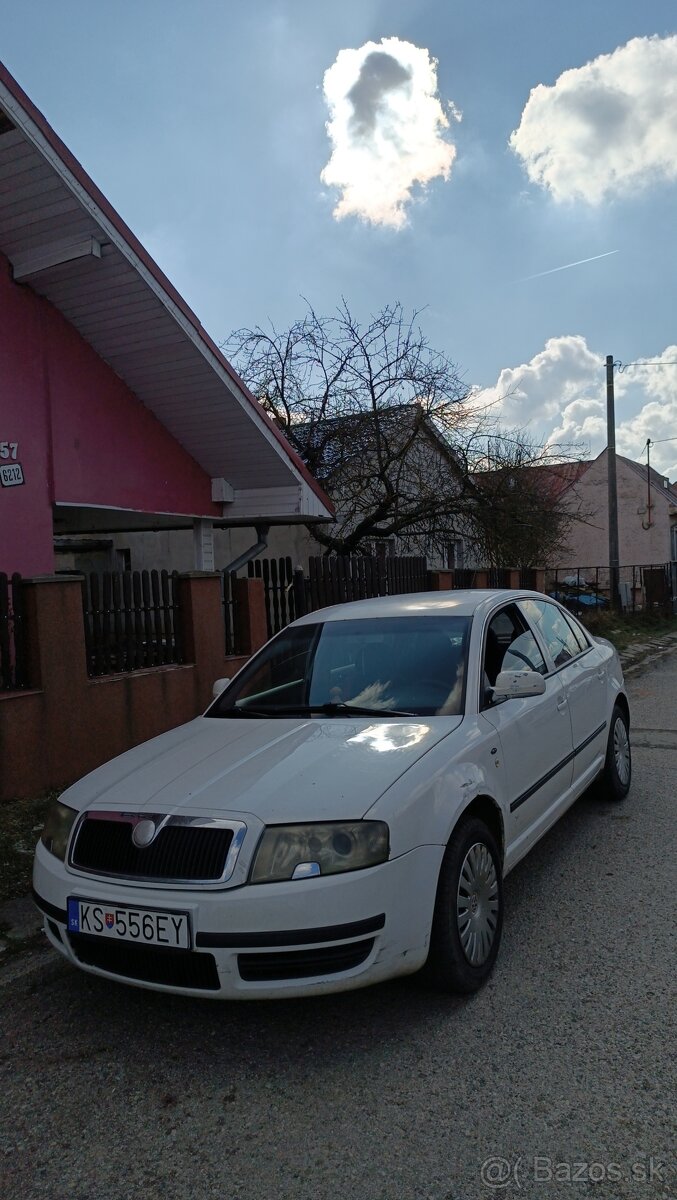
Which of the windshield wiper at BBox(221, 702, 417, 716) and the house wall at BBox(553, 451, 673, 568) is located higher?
the house wall at BBox(553, 451, 673, 568)

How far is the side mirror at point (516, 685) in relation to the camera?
3.71 metres

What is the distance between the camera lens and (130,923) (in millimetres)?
2803

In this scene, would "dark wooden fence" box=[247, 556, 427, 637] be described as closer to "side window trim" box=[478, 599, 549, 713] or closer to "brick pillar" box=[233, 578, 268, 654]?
"brick pillar" box=[233, 578, 268, 654]

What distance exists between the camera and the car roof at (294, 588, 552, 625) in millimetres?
4339

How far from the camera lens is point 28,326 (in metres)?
8.70

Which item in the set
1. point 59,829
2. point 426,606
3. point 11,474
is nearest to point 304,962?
point 59,829

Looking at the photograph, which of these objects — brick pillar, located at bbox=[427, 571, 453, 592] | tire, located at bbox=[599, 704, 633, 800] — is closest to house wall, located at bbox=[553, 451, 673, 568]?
brick pillar, located at bbox=[427, 571, 453, 592]

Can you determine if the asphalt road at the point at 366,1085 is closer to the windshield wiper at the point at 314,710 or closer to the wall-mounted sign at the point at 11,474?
the windshield wiper at the point at 314,710

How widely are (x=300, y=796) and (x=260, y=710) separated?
3.95 ft

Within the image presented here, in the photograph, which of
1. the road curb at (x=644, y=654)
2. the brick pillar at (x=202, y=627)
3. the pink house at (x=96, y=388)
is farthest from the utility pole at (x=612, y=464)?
the brick pillar at (x=202, y=627)

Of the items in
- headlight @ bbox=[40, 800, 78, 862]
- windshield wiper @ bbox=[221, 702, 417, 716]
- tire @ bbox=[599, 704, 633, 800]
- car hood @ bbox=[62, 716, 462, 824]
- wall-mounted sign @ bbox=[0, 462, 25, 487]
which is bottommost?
tire @ bbox=[599, 704, 633, 800]

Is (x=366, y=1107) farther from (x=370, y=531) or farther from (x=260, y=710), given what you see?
(x=370, y=531)

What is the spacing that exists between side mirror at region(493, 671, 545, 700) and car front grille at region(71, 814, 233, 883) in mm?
1447

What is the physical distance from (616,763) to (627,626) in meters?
15.8
